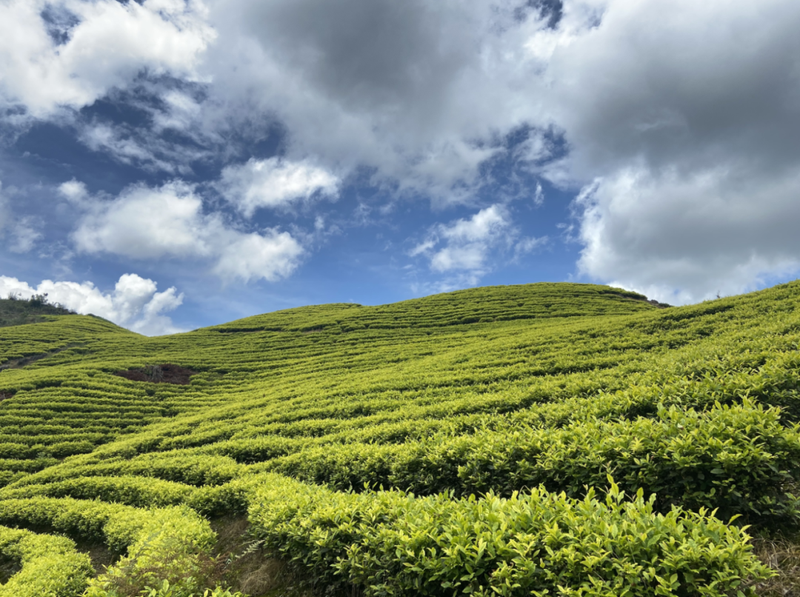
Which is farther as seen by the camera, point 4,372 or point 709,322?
point 4,372

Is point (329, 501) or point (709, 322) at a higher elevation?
point (709, 322)

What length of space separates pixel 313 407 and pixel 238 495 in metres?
9.22

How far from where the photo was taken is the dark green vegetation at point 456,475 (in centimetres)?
414

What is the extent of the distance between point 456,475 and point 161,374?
3561 cm

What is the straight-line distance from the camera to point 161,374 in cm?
3438

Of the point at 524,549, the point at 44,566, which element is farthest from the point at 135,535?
the point at 524,549

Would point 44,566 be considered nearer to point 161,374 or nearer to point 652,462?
point 652,462

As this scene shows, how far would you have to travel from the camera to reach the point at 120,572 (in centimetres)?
599

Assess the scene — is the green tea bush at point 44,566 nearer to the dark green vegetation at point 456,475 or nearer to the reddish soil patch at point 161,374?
the dark green vegetation at point 456,475

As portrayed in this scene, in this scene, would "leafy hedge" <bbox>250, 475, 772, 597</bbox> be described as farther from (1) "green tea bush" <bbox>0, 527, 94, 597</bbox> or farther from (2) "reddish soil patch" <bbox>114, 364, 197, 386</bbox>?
(2) "reddish soil patch" <bbox>114, 364, 197, 386</bbox>

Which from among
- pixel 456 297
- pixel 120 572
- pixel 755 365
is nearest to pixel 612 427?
pixel 755 365

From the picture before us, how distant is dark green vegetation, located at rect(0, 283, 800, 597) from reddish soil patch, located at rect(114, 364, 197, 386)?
21.6 ft

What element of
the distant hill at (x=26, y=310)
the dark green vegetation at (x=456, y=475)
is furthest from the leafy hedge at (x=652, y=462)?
the distant hill at (x=26, y=310)

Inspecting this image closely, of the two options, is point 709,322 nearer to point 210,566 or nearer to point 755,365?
point 755,365
